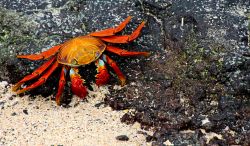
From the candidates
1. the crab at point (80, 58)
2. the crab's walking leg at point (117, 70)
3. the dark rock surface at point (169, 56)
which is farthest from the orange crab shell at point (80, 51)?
the dark rock surface at point (169, 56)

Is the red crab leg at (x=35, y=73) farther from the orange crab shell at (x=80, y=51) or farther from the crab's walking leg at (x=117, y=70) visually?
the crab's walking leg at (x=117, y=70)

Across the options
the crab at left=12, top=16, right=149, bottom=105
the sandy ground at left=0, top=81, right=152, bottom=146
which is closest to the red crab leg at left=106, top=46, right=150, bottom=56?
the crab at left=12, top=16, right=149, bottom=105

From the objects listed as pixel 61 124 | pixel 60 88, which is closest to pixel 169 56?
pixel 60 88

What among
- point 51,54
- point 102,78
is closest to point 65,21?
point 51,54

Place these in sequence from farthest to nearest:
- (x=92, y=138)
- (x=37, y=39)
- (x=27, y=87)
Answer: (x=37, y=39), (x=27, y=87), (x=92, y=138)

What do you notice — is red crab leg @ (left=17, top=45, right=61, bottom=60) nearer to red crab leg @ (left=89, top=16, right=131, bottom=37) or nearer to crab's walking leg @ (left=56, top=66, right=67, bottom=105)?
crab's walking leg @ (left=56, top=66, right=67, bottom=105)

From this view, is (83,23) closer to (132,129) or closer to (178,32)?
(178,32)
